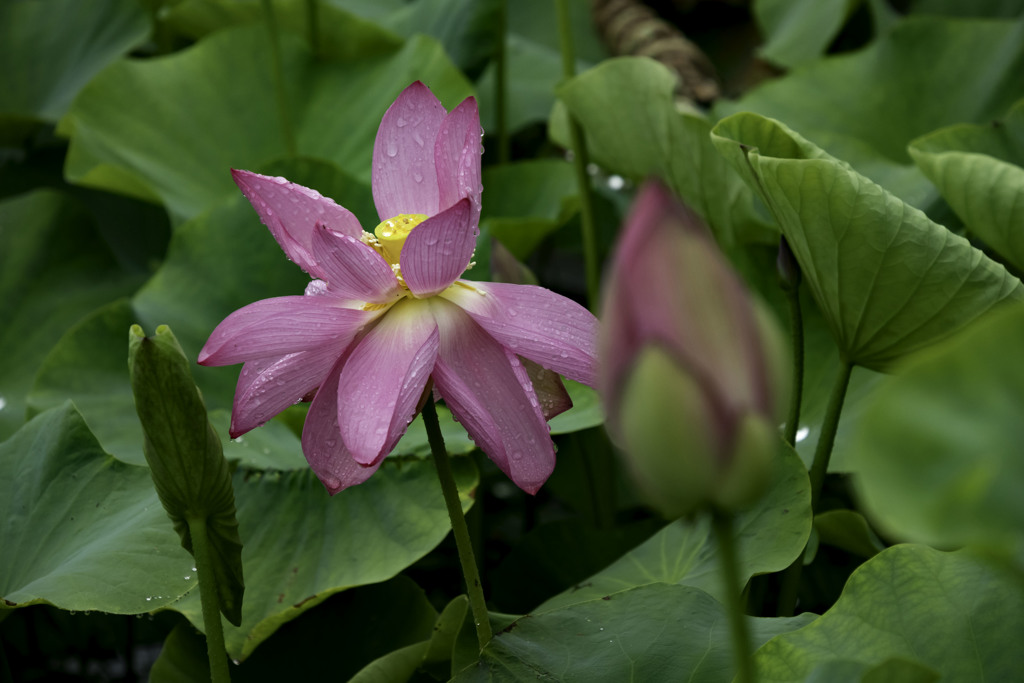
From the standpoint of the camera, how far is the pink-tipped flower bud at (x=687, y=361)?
24 centimetres

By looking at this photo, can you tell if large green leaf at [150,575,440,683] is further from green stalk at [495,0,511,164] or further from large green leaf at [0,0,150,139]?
large green leaf at [0,0,150,139]

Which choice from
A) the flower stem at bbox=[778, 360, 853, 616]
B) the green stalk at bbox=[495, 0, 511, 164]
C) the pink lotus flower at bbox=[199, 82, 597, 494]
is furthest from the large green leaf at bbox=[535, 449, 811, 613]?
the green stalk at bbox=[495, 0, 511, 164]

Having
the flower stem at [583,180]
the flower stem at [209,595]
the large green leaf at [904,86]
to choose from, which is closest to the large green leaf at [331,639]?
the flower stem at [209,595]

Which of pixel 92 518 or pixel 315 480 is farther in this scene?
pixel 315 480

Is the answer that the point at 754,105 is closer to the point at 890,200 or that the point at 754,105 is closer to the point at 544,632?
the point at 890,200

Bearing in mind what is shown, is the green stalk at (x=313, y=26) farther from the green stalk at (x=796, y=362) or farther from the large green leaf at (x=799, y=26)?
→ the green stalk at (x=796, y=362)

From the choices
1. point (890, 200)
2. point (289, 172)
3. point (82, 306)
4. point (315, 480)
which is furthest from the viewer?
point (82, 306)

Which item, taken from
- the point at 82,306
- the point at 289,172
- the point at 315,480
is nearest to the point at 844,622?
the point at 315,480

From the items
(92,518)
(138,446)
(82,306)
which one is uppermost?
(92,518)

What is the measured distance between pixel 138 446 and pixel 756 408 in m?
0.71

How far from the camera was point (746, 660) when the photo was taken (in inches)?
10.8

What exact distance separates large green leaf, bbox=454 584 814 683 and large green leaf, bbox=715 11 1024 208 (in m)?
0.79

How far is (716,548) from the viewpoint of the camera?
0.65m

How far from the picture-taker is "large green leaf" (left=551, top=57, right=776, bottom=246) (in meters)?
0.83
